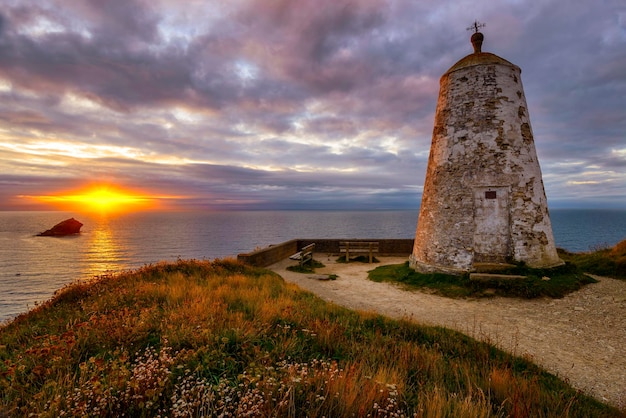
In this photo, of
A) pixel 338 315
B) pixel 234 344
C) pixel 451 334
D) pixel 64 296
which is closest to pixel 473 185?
pixel 451 334

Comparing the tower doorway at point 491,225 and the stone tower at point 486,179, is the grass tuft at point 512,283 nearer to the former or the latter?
the stone tower at point 486,179

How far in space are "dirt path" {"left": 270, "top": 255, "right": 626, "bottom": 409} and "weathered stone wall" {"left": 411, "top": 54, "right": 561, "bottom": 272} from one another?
89.6 inches

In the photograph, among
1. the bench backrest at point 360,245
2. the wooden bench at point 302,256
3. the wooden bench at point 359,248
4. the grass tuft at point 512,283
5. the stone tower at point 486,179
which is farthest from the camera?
the bench backrest at point 360,245

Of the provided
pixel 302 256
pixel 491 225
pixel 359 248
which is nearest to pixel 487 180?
pixel 491 225

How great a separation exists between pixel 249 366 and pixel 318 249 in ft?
54.9

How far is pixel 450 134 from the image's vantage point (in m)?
12.4

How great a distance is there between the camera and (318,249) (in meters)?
20.1

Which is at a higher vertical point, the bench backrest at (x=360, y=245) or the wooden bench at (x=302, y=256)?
the bench backrest at (x=360, y=245)

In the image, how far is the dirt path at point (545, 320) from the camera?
5.33m

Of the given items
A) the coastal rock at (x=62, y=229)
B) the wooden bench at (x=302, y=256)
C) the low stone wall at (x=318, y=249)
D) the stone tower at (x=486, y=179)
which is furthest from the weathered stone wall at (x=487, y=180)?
the coastal rock at (x=62, y=229)

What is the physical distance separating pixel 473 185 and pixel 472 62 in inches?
198

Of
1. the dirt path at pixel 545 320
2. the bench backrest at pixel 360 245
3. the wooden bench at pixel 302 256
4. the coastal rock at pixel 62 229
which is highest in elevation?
the bench backrest at pixel 360 245

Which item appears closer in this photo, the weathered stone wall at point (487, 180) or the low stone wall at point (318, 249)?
the weathered stone wall at point (487, 180)

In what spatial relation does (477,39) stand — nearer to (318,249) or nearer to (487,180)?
(487,180)
